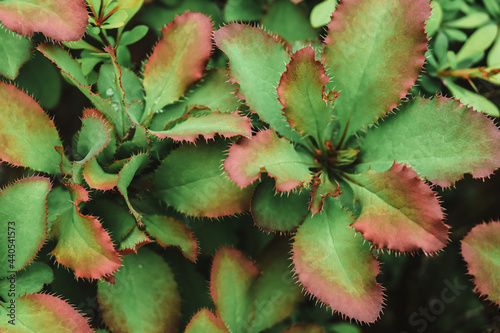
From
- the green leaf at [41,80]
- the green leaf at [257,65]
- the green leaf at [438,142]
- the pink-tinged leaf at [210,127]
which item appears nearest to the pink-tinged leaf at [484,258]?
the green leaf at [438,142]

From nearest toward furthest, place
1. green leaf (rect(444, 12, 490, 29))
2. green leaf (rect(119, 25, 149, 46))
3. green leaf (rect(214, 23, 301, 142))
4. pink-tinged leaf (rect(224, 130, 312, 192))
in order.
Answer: pink-tinged leaf (rect(224, 130, 312, 192))
green leaf (rect(214, 23, 301, 142))
green leaf (rect(119, 25, 149, 46))
green leaf (rect(444, 12, 490, 29))

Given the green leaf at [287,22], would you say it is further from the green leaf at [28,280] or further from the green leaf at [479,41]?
the green leaf at [28,280]

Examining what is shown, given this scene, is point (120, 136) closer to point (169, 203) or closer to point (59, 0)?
point (169, 203)

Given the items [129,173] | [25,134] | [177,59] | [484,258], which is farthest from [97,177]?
[484,258]

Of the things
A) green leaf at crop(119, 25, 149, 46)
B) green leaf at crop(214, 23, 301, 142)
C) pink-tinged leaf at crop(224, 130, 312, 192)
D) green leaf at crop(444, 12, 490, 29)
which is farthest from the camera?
green leaf at crop(444, 12, 490, 29)

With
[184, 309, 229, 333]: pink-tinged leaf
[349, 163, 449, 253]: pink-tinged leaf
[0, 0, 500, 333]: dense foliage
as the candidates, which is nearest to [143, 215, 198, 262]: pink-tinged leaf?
[0, 0, 500, 333]: dense foliage

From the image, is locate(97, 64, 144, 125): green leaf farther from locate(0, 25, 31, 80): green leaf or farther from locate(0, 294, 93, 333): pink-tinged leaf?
locate(0, 294, 93, 333): pink-tinged leaf

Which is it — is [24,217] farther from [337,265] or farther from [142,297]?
[337,265]
